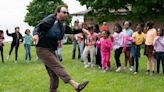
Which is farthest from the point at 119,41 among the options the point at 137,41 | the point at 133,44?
the point at 137,41

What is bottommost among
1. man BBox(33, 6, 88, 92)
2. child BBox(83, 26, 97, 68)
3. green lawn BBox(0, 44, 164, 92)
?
green lawn BBox(0, 44, 164, 92)

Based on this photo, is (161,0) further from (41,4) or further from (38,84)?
(41,4)

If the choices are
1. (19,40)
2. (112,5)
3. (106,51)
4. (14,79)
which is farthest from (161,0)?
(14,79)

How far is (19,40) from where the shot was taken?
21734 millimetres

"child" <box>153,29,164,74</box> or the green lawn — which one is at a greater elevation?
"child" <box>153,29,164,74</box>

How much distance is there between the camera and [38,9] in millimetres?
72812

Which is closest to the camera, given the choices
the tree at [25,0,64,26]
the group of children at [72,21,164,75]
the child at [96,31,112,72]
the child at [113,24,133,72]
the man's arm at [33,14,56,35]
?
the man's arm at [33,14,56,35]

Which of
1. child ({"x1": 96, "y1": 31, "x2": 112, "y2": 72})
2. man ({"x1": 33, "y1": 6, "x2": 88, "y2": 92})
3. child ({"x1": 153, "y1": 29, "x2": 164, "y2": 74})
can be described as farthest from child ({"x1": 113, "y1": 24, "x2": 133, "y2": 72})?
man ({"x1": 33, "y1": 6, "x2": 88, "y2": 92})

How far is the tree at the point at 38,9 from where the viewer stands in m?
72.1

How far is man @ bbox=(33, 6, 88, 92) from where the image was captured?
9.80 metres

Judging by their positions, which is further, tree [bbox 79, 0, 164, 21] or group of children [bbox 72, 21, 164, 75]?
tree [bbox 79, 0, 164, 21]

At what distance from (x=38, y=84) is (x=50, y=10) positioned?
58.2 meters

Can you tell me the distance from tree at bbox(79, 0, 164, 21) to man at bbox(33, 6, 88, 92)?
27027 millimetres

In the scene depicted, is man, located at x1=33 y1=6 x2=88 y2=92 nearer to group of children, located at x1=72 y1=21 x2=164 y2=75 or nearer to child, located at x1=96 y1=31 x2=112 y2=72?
group of children, located at x1=72 y1=21 x2=164 y2=75
